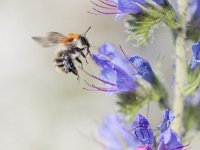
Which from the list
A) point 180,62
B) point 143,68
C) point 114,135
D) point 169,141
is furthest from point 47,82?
point 169,141

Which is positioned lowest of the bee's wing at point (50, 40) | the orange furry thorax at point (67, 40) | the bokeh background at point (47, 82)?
the bee's wing at point (50, 40)

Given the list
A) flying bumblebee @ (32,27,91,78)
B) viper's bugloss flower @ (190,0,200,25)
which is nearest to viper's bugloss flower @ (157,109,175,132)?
viper's bugloss flower @ (190,0,200,25)

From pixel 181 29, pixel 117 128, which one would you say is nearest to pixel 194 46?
pixel 181 29

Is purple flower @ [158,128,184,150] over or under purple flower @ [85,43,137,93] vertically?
under

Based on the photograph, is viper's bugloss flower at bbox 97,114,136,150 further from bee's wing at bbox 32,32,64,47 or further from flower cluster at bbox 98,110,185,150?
bee's wing at bbox 32,32,64,47

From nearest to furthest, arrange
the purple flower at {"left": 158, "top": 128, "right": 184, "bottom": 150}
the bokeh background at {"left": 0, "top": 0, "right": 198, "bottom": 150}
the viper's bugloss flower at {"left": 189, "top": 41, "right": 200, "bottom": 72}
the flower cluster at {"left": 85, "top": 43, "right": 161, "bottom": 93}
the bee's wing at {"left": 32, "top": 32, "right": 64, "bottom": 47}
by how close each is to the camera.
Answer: the purple flower at {"left": 158, "top": 128, "right": 184, "bottom": 150}
the viper's bugloss flower at {"left": 189, "top": 41, "right": 200, "bottom": 72}
the flower cluster at {"left": 85, "top": 43, "right": 161, "bottom": 93}
the bee's wing at {"left": 32, "top": 32, "right": 64, "bottom": 47}
the bokeh background at {"left": 0, "top": 0, "right": 198, "bottom": 150}

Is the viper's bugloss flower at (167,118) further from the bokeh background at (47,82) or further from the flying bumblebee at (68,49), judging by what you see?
the bokeh background at (47,82)

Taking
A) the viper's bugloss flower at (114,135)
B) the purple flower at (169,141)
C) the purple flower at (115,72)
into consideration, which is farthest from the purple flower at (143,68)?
the purple flower at (169,141)
